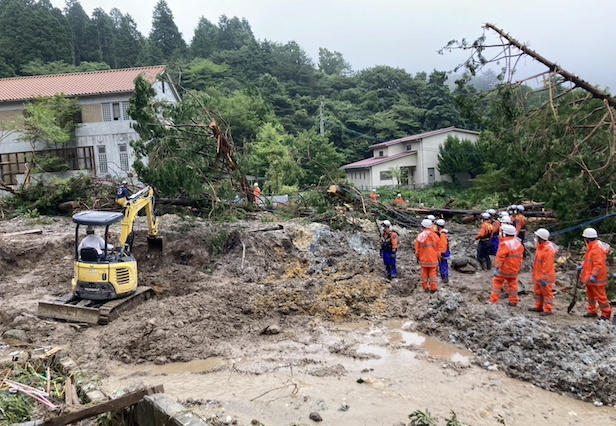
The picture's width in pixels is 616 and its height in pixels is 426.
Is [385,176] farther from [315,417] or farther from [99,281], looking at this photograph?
[315,417]

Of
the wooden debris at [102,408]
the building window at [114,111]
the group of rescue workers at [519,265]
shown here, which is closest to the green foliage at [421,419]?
the wooden debris at [102,408]

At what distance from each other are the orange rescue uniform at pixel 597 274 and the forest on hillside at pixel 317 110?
2.35 m

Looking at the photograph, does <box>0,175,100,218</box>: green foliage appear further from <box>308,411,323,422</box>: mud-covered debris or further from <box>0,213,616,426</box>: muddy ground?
<box>308,411,323,422</box>: mud-covered debris

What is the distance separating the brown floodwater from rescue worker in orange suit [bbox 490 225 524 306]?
183 centimetres

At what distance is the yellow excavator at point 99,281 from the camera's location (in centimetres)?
787

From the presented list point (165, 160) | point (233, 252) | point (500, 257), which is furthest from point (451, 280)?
point (165, 160)

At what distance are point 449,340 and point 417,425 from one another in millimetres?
2882

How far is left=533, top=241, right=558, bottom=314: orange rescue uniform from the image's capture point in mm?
7566

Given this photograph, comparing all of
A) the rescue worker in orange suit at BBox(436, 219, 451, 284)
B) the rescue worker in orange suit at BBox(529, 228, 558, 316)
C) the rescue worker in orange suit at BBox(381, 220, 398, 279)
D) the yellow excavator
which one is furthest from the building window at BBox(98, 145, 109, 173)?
the rescue worker in orange suit at BBox(529, 228, 558, 316)

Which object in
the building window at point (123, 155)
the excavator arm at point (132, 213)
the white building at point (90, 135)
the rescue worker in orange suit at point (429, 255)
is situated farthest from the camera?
the building window at point (123, 155)

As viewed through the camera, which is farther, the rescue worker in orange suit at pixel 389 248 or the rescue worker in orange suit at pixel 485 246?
the rescue worker in orange suit at pixel 485 246

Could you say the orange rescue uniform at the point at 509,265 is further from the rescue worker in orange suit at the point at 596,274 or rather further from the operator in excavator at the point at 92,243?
the operator in excavator at the point at 92,243

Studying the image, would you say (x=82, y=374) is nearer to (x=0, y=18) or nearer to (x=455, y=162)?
(x=455, y=162)

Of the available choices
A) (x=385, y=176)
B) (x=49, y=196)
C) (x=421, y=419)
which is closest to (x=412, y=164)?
(x=385, y=176)
